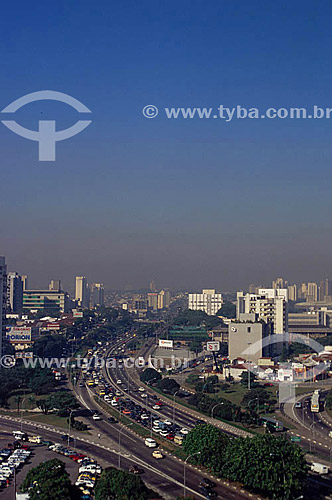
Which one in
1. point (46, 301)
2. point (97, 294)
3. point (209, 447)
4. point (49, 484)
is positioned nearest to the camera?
point (49, 484)

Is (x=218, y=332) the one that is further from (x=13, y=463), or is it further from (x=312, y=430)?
(x=13, y=463)

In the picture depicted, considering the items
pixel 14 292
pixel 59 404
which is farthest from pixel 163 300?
pixel 59 404

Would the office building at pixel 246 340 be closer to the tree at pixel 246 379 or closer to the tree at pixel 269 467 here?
the tree at pixel 246 379

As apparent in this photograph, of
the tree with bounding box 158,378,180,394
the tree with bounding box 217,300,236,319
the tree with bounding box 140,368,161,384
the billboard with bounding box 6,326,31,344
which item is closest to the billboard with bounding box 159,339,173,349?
the billboard with bounding box 6,326,31,344

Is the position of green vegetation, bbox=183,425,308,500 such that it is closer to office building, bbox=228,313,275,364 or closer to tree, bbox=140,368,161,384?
tree, bbox=140,368,161,384

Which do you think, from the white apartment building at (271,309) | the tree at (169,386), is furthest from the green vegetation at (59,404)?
the white apartment building at (271,309)

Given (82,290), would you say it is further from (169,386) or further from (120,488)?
(120,488)

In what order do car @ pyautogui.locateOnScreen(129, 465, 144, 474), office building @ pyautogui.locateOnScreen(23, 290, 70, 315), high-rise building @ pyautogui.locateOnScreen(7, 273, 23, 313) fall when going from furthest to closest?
office building @ pyautogui.locateOnScreen(23, 290, 70, 315) → high-rise building @ pyautogui.locateOnScreen(7, 273, 23, 313) → car @ pyautogui.locateOnScreen(129, 465, 144, 474)
